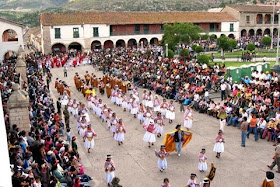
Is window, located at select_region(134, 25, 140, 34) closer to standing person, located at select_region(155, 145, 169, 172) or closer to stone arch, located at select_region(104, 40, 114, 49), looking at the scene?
stone arch, located at select_region(104, 40, 114, 49)

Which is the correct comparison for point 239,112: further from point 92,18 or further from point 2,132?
point 92,18

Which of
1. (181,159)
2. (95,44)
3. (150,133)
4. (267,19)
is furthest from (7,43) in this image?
(267,19)

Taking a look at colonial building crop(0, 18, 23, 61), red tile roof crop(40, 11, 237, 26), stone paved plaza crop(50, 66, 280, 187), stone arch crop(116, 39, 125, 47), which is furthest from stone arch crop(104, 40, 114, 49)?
stone paved plaza crop(50, 66, 280, 187)

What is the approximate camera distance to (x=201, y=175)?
11797mm

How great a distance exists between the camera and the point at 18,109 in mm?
12320

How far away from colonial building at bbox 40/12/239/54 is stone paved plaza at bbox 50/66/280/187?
33.9 meters

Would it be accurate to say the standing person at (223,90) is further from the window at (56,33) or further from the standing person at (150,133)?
the window at (56,33)

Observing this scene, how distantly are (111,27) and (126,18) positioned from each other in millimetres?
2817

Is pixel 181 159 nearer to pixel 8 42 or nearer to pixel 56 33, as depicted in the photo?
pixel 8 42

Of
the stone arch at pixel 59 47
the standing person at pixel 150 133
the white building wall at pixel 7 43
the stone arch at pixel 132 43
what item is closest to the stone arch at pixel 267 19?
the stone arch at pixel 132 43

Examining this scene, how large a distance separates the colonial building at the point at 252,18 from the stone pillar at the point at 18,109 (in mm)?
51716

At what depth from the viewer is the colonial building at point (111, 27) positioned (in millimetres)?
48906

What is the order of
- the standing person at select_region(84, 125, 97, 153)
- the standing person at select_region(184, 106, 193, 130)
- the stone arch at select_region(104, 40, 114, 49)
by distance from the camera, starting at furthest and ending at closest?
the stone arch at select_region(104, 40, 114, 49)
the standing person at select_region(184, 106, 193, 130)
the standing person at select_region(84, 125, 97, 153)

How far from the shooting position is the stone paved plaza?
11511mm
